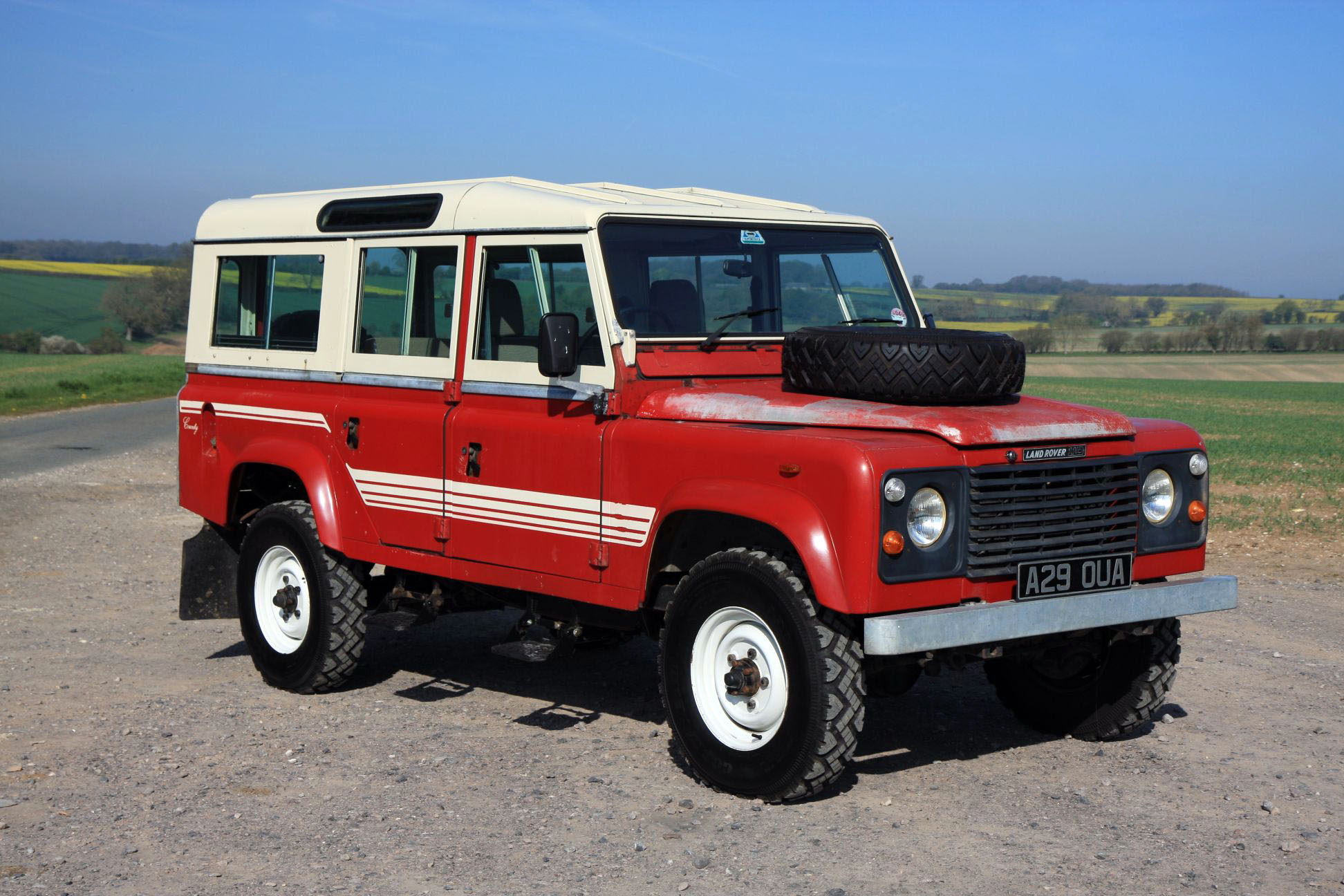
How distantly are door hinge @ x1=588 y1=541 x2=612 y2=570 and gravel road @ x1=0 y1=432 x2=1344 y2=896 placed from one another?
860 mm

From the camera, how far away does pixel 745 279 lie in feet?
22.3

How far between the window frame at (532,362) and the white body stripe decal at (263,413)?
1.09 meters

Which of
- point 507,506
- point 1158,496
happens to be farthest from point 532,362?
point 1158,496

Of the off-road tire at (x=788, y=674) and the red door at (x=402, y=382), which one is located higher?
the red door at (x=402, y=382)

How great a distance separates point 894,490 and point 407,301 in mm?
3113

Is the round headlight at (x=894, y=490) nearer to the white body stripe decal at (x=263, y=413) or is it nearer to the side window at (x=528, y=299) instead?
the side window at (x=528, y=299)

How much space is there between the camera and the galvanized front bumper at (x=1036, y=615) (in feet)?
16.5

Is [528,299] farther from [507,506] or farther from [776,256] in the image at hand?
[776,256]

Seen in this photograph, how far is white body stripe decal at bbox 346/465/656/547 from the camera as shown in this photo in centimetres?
600

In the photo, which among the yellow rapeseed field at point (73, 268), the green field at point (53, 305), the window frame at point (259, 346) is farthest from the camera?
the yellow rapeseed field at point (73, 268)

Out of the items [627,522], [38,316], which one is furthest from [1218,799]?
[38,316]

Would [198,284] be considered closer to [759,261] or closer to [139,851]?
[759,261]

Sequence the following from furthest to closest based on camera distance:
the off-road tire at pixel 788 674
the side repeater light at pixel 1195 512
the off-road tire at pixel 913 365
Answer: the side repeater light at pixel 1195 512, the off-road tire at pixel 913 365, the off-road tire at pixel 788 674

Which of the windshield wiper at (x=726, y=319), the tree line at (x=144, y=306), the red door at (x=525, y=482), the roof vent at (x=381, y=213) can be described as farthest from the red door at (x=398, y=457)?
the tree line at (x=144, y=306)
